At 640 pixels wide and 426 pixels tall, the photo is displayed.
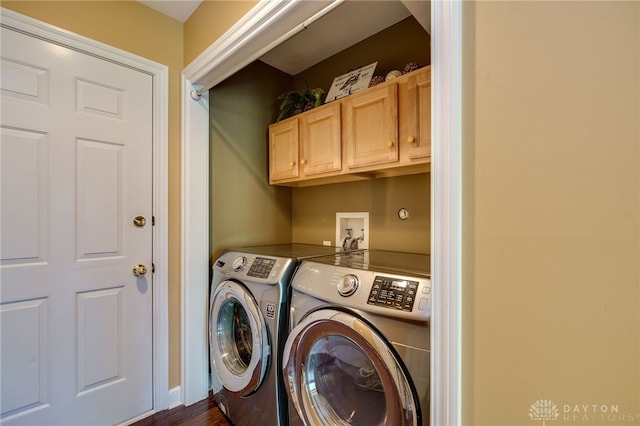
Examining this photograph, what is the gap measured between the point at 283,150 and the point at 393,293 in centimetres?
147

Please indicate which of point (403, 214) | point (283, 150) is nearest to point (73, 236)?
point (283, 150)

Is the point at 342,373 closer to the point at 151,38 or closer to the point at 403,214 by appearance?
the point at 403,214

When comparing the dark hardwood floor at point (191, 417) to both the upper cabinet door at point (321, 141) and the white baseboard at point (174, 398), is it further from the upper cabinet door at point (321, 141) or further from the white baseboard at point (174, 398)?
the upper cabinet door at point (321, 141)

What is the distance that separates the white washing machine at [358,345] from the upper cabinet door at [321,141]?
2.43ft

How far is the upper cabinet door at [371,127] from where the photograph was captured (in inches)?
58.3

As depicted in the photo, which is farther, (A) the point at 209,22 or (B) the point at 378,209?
(B) the point at 378,209

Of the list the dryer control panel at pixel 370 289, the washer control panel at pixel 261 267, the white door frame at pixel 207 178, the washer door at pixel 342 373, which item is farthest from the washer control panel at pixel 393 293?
the washer control panel at pixel 261 267

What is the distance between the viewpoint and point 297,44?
204 cm

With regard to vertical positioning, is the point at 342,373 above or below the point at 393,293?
below

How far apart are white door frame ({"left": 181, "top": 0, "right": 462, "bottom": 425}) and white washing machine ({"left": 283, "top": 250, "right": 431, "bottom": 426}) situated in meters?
0.19

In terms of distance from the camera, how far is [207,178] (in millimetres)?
1875

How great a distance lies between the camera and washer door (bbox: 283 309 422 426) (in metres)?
0.91
